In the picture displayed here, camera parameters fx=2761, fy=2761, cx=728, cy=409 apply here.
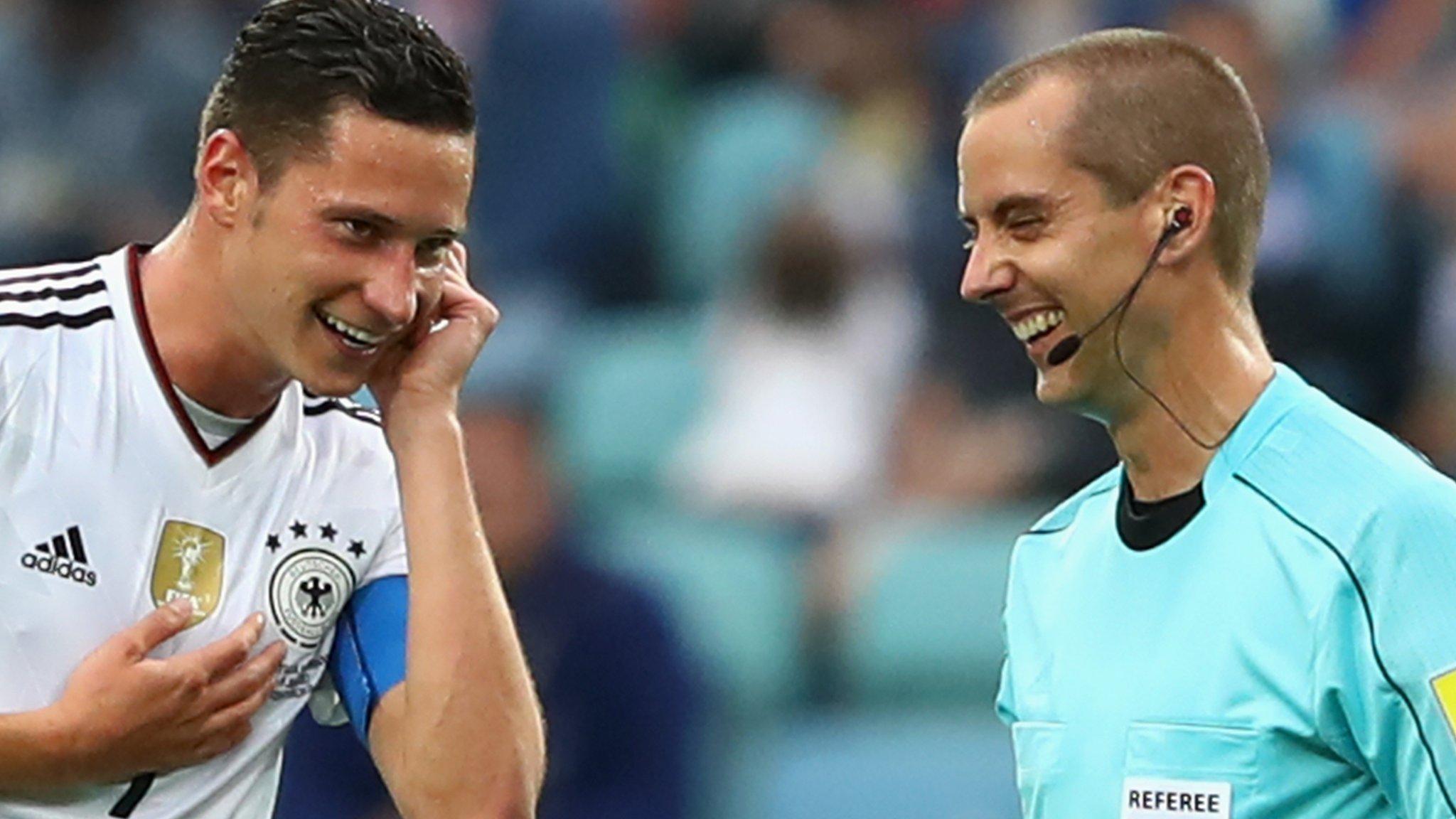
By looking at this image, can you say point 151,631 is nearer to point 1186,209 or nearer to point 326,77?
point 326,77

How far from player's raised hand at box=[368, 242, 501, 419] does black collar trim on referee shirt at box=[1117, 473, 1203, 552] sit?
3.53 ft

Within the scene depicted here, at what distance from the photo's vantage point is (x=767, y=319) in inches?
350

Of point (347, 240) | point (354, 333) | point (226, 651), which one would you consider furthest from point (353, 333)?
point (226, 651)

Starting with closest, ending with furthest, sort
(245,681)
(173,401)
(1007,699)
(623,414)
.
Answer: (245,681) < (173,401) < (1007,699) < (623,414)

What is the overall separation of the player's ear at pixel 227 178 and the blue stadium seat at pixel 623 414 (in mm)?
4850

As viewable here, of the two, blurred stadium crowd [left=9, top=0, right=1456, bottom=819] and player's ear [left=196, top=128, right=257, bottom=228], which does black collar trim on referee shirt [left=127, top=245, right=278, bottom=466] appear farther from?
blurred stadium crowd [left=9, top=0, right=1456, bottom=819]

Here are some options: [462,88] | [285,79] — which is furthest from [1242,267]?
[285,79]

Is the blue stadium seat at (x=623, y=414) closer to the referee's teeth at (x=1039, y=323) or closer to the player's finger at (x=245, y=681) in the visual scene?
the player's finger at (x=245, y=681)

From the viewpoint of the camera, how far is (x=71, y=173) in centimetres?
991

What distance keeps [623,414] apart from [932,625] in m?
1.59

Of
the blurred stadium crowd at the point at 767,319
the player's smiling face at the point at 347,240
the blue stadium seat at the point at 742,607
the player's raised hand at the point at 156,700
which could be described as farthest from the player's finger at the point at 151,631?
the blue stadium seat at the point at 742,607

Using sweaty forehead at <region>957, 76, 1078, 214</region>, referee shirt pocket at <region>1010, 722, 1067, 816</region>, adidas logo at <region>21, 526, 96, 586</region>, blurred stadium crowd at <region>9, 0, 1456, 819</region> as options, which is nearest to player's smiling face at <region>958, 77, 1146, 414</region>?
sweaty forehead at <region>957, 76, 1078, 214</region>

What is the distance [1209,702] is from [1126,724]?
0.17 metres

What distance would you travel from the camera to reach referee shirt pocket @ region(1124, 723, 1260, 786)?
378 centimetres
